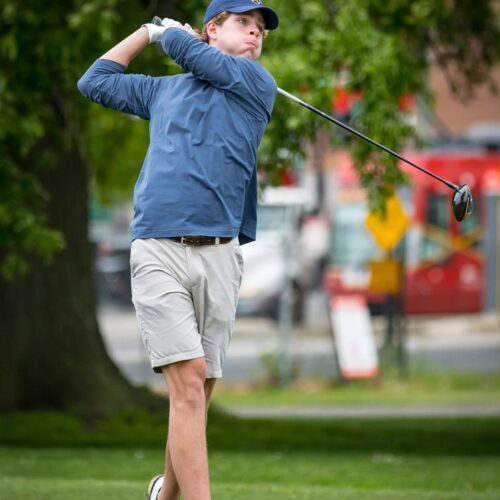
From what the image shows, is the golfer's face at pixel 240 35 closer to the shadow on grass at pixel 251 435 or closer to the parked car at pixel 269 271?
the shadow on grass at pixel 251 435

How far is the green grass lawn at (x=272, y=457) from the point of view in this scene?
23.3 ft

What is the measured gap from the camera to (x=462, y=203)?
545 cm

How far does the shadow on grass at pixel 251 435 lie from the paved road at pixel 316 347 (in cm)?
568

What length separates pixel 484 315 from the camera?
26609 mm

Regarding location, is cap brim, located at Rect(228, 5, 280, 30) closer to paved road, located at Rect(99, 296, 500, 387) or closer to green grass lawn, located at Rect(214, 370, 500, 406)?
green grass lawn, located at Rect(214, 370, 500, 406)

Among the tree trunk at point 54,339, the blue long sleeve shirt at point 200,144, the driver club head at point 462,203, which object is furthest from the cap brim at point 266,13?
the tree trunk at point 54,339

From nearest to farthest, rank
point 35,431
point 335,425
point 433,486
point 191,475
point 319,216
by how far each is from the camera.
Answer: point 191,475
point 433,486
point 35,431
point 335,425
point 319,216

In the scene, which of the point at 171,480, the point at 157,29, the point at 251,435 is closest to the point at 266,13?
the point at 157,29

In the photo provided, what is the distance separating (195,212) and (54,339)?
6962 mm

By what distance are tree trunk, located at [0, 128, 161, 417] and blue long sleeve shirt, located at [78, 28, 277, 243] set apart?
22.0 feet

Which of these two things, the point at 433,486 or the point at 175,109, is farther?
the point at 433,486

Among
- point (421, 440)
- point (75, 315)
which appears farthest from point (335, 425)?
→ point (75, 315)

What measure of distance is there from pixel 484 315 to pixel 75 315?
16076mm

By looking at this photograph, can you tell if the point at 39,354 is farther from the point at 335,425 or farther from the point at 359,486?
the point at 359,486
